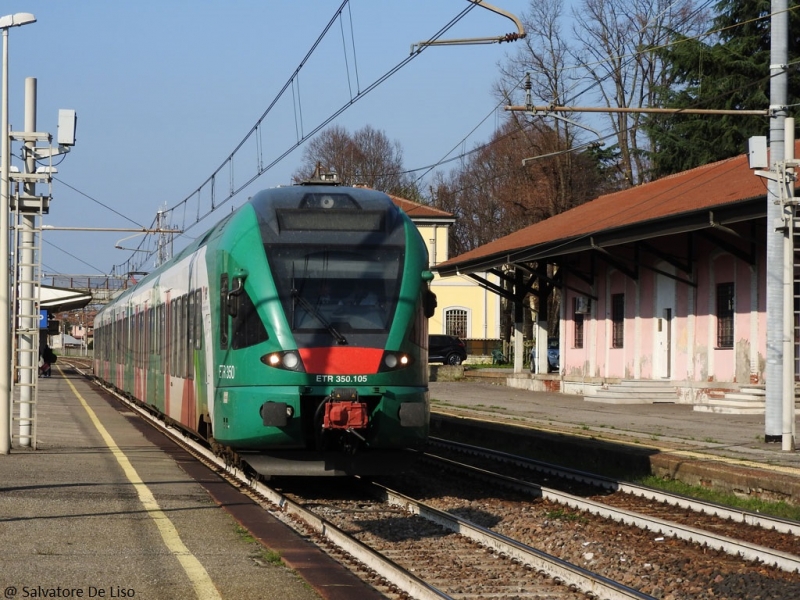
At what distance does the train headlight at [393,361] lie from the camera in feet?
38.3

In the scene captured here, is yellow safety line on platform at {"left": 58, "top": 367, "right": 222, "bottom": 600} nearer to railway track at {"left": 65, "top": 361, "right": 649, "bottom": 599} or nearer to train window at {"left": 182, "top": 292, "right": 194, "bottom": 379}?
railway track at {"left": 65, "top": 361, "right": 649, "bottom": 599}

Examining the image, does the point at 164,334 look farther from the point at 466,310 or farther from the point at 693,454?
the point at 466,310

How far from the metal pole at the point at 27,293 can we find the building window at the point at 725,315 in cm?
1572

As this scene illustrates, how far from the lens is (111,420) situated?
78.1ft

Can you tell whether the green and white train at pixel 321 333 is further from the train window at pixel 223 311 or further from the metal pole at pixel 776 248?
the metal pole at pixel 776 248

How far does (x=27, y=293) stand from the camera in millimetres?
16406

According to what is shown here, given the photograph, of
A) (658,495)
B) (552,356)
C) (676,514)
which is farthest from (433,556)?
(552,356)

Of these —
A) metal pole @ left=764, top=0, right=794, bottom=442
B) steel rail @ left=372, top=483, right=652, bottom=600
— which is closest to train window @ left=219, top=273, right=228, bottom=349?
Result: steel rail @ left=372, top=483, right=652, bottom=600

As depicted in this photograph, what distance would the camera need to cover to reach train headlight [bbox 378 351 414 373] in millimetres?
11664

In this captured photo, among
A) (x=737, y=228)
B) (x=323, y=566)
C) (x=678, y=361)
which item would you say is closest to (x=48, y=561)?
(x=323, y=566)

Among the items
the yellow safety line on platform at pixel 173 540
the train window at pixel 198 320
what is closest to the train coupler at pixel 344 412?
the yellow safety line on platform at pixel 173 540

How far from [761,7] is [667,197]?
12.0m

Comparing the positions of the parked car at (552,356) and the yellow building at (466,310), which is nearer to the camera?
the parked car at (552,356)

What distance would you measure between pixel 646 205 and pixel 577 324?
236 inches
